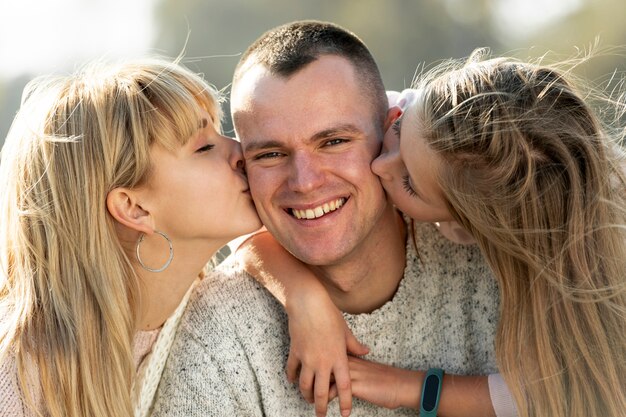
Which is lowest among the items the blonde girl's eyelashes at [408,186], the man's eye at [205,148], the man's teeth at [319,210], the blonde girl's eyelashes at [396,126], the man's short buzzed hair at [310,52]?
the man's teeth at [319,210]

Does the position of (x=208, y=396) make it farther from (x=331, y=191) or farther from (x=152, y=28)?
(x=152, y=28)

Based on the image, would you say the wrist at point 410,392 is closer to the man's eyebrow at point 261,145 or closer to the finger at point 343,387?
the finger at point 343,387

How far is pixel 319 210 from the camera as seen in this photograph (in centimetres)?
295

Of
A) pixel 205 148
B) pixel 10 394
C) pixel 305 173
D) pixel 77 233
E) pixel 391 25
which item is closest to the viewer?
pixel 10 394

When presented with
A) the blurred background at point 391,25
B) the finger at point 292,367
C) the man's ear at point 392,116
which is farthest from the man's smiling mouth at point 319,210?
the blurred background at point 391,25

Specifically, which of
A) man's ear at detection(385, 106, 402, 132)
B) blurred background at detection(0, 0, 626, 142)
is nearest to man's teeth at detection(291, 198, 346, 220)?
man's ear at detection(385, 106, 402, 132)

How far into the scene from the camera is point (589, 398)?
8.15ft

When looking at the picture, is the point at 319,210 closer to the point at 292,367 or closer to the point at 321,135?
the point at 321,135

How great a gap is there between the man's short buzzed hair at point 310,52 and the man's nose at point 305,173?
29 cm

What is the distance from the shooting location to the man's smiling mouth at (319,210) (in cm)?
294

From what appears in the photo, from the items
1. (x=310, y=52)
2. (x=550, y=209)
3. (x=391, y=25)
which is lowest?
(x=391, y=25)

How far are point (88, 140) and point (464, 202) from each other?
1156mm

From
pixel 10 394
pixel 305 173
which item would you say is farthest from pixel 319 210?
pixel 10 394

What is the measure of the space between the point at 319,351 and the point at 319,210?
46cm
